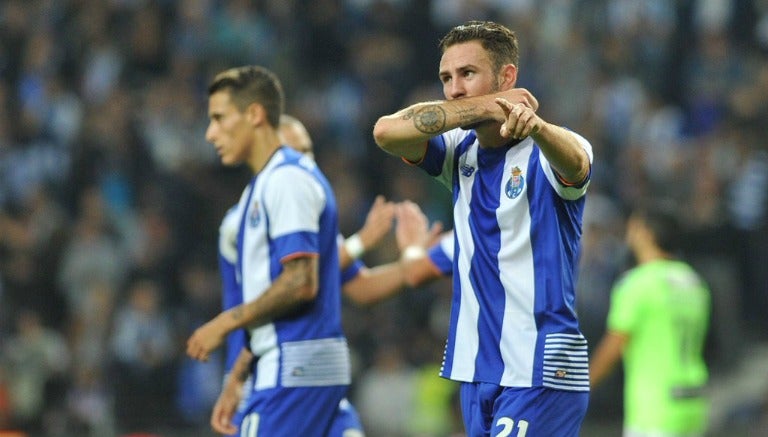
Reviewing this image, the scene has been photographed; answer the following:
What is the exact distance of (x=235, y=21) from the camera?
1559 centimetres

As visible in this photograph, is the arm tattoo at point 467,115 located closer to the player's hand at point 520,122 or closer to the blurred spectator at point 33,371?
the player's hand at point 520,122

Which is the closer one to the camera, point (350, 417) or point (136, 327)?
point (350, 417)

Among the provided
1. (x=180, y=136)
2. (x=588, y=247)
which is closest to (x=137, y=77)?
(x=180, y=136)

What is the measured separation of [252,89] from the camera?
22.0ft

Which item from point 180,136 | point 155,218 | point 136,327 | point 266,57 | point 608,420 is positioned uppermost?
point 266,57

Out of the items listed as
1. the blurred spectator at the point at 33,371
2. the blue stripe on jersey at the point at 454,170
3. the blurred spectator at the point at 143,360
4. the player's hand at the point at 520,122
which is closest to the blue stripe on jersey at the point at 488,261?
the blue stripe on jersey at the point at 454,170

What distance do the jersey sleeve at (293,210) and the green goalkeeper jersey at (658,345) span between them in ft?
10.8

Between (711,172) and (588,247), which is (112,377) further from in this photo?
(711,172)

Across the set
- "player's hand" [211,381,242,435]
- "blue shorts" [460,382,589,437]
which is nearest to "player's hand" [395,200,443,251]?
"player's hand" [211,381,242,435]

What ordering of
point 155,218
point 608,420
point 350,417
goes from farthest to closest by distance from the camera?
1. point 155,218
2. point 608,420
3. point 350,417

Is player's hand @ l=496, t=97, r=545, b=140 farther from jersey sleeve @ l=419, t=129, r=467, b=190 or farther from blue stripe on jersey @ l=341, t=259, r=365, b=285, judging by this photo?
blue stripe on jersey @ l=341, t=259, r=365, b=285

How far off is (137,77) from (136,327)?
3440mm

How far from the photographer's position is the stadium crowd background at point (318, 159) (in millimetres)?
12883

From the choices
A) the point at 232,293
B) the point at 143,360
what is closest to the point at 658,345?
the point at 232,293
